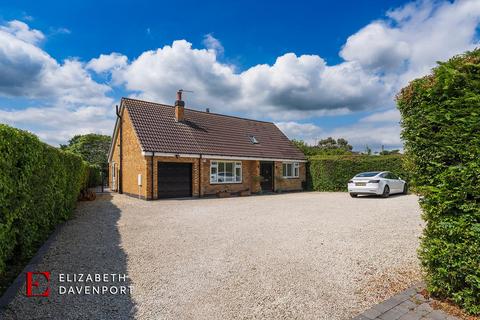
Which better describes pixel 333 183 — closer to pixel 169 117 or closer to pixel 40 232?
pixel 169 117

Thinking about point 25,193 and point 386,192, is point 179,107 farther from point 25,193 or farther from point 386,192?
point 25,193

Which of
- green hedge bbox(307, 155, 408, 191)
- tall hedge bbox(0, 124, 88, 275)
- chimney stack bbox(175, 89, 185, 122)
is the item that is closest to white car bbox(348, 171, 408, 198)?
green hedge bbox(307, 155, 408, 191)

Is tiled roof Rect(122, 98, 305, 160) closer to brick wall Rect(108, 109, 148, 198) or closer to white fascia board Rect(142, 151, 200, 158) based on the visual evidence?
white fascia board Rect(142, 151, 200, 158)

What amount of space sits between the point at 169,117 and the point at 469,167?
17.5 m

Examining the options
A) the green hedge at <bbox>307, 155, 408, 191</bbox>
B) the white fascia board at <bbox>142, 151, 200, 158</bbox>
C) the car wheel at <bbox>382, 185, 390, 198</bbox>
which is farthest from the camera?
the green hedge at <bbox>307, 155, 408, 191</bbox>

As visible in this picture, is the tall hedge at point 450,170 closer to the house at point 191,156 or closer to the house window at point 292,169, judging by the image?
the house at point 191,156

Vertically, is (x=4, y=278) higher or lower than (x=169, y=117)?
lower

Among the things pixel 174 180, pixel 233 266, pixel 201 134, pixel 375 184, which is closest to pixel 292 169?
pixel 375 184

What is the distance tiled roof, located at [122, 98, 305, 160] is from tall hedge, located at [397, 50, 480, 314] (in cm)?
1362

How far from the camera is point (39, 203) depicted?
5848 millimetres

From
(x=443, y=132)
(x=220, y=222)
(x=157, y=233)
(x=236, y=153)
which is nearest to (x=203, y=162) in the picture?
(x=236, y=153)

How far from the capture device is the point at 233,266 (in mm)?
4801

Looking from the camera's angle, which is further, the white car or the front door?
the front door

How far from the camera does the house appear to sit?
1589cm
